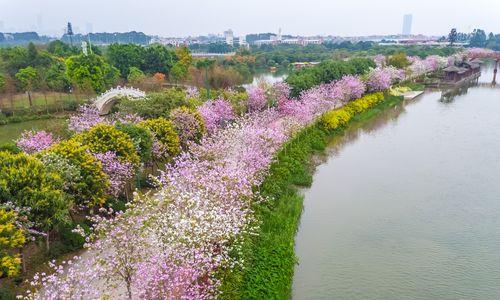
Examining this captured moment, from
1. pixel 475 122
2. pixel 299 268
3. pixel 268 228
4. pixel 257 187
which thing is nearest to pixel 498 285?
pixel 299 268

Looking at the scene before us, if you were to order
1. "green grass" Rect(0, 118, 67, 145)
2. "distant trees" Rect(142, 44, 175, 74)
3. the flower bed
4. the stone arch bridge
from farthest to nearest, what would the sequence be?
1. "distant trees" Rect(142, 44, 175, 74)
2. the stone arch bridge
3. "green grass" Rect(0, 118, 67, 145)
4. the flower bed

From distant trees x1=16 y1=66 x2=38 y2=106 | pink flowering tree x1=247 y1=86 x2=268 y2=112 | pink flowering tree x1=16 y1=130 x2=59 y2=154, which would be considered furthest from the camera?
distant trees x1=16 y1=66 x2=38 y2=106

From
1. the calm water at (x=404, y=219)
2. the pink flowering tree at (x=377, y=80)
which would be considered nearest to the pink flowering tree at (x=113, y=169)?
the calm water at (x=404, y=219)

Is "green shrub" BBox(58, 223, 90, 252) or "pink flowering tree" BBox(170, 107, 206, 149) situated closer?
"green shrub" BBox(58, 223, 90, 252)

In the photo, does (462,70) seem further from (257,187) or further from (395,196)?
(257,187)

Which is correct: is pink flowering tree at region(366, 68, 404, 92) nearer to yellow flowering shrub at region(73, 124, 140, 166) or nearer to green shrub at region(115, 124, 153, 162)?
green shrub at region(115, 124, 153, 162)

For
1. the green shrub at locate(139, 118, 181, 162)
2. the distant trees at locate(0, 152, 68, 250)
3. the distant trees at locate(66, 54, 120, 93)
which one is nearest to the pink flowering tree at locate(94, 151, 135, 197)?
the distant trees at locate(0, 152, 68, 250)

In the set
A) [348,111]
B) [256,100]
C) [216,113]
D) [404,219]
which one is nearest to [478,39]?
[348,111]
